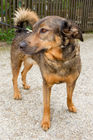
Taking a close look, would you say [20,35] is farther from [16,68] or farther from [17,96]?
[17,96]

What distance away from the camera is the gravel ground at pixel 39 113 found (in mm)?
2951

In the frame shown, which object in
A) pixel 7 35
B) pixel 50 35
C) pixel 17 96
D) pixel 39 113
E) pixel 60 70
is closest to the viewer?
pixel 50 35

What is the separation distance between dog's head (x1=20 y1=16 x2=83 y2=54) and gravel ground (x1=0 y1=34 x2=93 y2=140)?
132 centimetres

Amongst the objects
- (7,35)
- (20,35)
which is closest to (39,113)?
(20,35)

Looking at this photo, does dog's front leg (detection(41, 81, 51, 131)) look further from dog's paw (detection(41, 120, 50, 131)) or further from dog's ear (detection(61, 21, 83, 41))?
dog's ear (detection(61, 21, 83, 41))

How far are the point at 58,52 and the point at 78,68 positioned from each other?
1.63ft

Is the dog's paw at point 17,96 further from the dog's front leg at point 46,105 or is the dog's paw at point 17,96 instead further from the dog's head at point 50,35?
the dog's head at point 50,35

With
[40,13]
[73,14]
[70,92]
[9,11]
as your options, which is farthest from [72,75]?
[73,14]

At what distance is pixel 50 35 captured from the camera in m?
2.52

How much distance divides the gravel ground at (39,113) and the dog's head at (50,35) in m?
1.32

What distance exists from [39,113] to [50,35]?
1561 mm

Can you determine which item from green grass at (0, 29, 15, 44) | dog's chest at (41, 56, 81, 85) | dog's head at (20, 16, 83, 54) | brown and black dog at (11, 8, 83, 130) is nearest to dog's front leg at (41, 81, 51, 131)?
brown and black dog at (11, 8, 83, 130)

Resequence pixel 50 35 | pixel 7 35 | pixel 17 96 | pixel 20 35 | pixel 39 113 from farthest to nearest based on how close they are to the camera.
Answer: pixel 7 35 → pixel 17 96 → pixel 20 35 → pixel 39 113 → pixel 50 35

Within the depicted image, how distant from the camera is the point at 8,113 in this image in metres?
3.41
